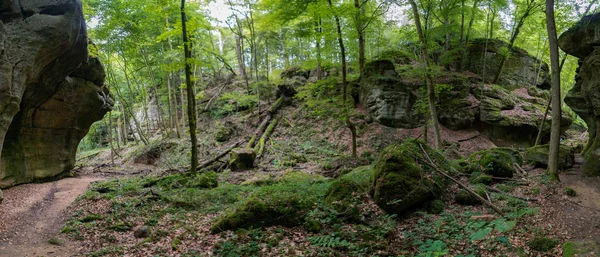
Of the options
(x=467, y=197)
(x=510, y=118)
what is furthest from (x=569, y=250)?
(x=510, y=118)

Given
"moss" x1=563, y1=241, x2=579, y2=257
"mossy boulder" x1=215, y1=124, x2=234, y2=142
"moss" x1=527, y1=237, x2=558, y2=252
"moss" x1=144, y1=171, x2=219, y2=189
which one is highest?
"mossy boulder" x1=215, y1=124, x2=234, y2=142

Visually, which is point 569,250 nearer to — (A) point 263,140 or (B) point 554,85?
(B) point 554,85

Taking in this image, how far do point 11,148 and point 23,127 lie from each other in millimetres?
914


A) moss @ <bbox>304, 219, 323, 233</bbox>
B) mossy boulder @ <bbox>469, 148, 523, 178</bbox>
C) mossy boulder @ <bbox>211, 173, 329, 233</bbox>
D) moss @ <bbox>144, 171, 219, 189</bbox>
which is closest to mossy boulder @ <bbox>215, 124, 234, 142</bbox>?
moss @ <bbox>144, 171, 219, 189</bbox>

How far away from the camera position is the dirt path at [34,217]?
666 cm

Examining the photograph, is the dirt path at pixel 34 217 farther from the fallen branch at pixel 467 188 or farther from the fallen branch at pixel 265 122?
the fallen branch at pixel 467 188

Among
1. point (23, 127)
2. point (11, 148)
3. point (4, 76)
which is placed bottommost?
point (11, 148)

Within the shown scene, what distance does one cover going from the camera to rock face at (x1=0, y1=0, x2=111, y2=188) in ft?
25.5

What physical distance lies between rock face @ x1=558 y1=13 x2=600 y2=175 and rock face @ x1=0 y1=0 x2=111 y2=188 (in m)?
16.4

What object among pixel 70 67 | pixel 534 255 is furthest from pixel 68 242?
pixel 534 255

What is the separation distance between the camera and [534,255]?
4.92 m

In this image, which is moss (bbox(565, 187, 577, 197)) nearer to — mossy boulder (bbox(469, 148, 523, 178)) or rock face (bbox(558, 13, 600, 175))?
mossy boulder (bbox(469, 148, 523, 178))

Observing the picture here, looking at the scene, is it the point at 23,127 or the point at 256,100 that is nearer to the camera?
the point at 23,127

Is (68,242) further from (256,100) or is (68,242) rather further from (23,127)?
(256,100)
